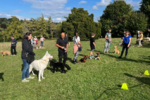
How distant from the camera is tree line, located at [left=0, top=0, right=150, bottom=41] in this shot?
2544cm

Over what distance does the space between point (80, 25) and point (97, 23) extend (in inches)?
180

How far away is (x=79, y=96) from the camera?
12.1ft

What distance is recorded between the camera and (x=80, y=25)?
2527 centimetres

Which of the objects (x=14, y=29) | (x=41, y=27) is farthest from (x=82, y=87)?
(x=14, y=29)

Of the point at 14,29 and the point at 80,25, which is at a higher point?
the point at 14,29

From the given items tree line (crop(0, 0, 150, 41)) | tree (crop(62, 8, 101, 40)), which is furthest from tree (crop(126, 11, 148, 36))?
tree (crop(62, 8, 101, 40))

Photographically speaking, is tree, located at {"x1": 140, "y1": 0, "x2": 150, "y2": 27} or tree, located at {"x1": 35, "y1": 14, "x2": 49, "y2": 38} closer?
tree, located at {"x1": 140, "y1": 0, "x2": 150, "y2": 27}

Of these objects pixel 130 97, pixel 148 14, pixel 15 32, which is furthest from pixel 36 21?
pixel 130 97

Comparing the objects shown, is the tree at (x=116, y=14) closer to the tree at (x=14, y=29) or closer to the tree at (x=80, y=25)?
the tree at (x=80, y=25)

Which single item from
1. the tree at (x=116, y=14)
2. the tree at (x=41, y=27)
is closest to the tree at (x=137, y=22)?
the tree at (x=116, y=14)

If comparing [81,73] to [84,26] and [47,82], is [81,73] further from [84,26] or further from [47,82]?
[84,26]

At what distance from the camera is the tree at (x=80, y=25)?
25.0m

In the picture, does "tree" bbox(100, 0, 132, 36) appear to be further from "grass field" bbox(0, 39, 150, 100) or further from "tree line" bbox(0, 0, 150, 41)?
"grass field" bbox(0, 39, 150, 100)

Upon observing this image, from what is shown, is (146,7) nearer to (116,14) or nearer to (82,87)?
(116,14)
